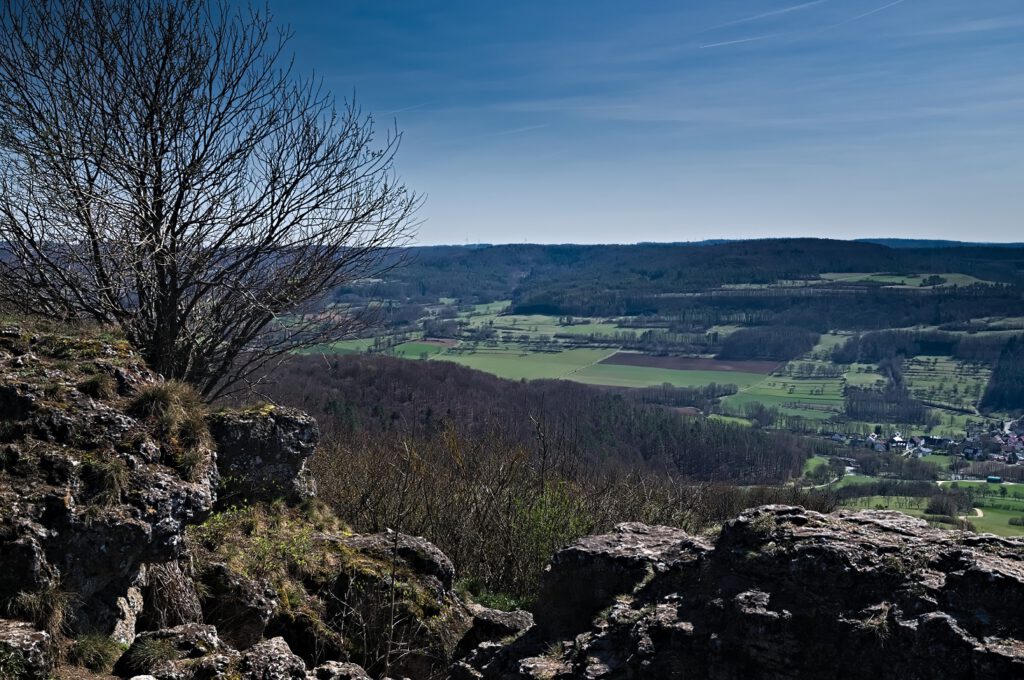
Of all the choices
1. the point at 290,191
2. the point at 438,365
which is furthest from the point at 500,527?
the point at 438,365

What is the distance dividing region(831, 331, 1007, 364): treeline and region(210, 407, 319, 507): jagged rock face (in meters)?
150

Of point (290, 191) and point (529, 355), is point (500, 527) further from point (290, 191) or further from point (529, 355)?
point (529, 355)

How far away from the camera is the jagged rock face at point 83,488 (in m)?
5.61

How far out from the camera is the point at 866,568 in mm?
5785

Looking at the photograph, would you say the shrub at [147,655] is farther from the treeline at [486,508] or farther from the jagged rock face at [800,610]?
the treeline at [486,508]

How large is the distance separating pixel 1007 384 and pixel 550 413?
302 ft

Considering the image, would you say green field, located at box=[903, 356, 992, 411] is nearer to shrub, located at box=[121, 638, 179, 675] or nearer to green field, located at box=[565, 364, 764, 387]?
green field, located at box=[565, 364, 764, 387]

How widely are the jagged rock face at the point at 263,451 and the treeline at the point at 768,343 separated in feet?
485

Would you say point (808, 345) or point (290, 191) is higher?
point (290, 191)

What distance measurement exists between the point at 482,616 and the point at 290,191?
7.61 meters

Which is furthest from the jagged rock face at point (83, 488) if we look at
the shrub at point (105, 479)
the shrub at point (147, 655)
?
the shrub at point (147, 655)

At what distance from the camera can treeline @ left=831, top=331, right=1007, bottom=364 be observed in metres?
139

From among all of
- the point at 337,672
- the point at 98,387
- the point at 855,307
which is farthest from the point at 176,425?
the point at 855,307

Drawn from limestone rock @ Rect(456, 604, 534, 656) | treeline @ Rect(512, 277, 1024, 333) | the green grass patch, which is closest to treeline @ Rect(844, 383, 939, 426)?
the green grass patch
